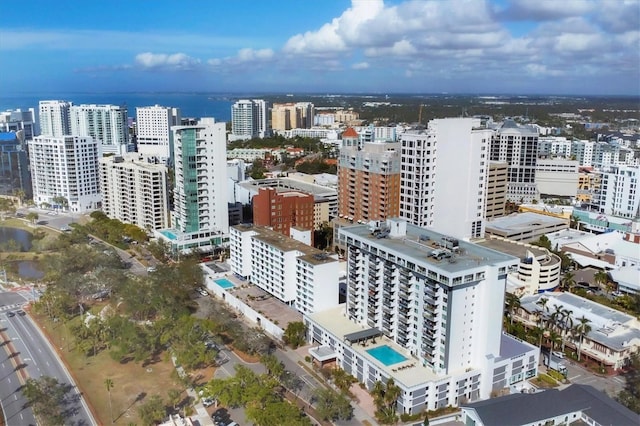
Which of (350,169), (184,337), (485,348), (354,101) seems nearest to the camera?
(485,348)

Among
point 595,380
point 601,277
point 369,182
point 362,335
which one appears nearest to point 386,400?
point 362,335

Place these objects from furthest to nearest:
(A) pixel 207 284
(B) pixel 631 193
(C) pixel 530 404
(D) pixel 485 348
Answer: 1. (B) pixel 631 193
2. (A) pixel 207 284
3. (D) pixel 485 348
4. (C) pixel 530 404

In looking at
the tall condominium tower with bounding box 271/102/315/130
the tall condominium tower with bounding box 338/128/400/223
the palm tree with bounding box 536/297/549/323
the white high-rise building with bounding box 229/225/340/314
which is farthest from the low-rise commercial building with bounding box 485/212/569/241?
the tall condominium tower with bounding box 271/102/315/130

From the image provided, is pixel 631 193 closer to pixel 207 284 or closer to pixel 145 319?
pixel 207 284

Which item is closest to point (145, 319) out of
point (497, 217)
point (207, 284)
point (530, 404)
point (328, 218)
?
Answer: point (207, 284)

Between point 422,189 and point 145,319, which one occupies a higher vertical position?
point 422,189

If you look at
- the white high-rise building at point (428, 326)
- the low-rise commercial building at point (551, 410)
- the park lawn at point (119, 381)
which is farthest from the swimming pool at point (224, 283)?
the low-rise commercial building at point (551, 410)

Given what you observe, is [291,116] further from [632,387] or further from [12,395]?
[632,387]
